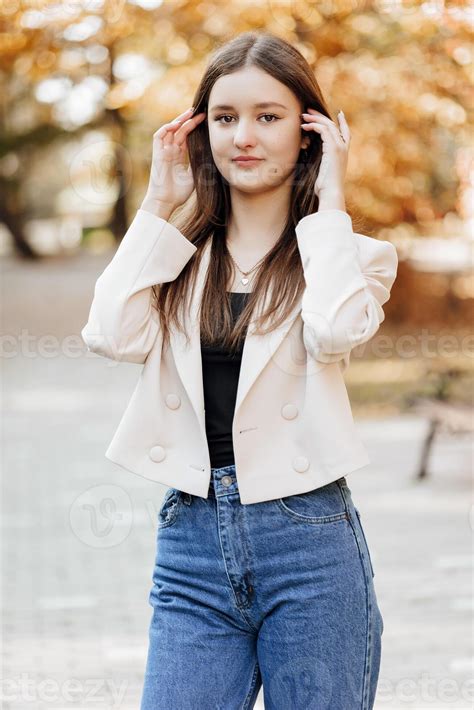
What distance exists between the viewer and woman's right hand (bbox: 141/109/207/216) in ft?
8.29

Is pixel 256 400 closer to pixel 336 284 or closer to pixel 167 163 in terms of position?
pixel 336 284

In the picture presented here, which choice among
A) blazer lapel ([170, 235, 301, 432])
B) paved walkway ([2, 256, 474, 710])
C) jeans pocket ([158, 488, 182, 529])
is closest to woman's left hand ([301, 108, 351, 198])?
blazer lapel ([170, 235, 301, 432])

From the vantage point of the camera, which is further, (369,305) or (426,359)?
(426,359)

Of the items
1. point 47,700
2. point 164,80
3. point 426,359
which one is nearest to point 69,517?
point 47,700

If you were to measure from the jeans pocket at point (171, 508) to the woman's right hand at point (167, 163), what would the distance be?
61 cm

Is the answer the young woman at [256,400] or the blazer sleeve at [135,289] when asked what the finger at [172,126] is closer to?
the young woman at [256,400]

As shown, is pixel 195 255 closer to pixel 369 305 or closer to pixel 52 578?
pixel 369 305

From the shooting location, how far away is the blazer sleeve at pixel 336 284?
225 centimetres

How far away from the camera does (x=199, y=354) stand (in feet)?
7.67

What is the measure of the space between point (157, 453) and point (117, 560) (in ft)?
13.0

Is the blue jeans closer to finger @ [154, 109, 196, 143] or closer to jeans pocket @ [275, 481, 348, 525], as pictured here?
jeans pocket @ [275, 481, 348, 525]

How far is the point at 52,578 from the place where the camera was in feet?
19.2

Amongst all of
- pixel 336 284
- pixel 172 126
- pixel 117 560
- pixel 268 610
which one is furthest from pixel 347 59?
pixel 268 610

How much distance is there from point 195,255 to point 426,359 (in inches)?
467
